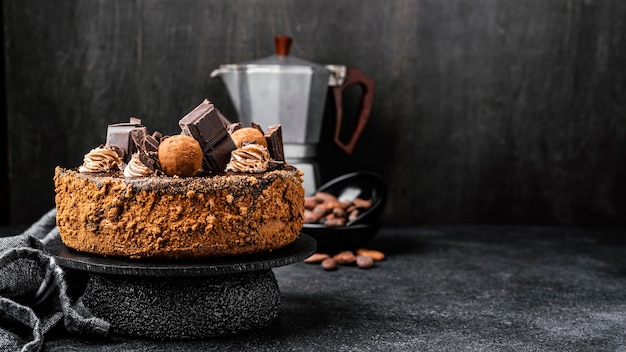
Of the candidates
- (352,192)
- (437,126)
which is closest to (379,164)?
(437,126)

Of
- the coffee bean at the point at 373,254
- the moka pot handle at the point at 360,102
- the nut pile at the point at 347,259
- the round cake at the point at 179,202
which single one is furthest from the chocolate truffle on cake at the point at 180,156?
the moka pot handle at the point at 360,102

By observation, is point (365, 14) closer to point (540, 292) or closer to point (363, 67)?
point (363, 67)

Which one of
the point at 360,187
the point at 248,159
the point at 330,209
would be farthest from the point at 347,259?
the point at 248,159

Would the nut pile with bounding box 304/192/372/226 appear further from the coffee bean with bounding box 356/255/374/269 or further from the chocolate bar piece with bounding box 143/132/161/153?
the chocolate bar piece with bounding box 143/132/161/153

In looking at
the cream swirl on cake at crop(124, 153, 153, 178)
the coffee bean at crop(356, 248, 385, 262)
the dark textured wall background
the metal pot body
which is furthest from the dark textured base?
the dark textured wall background

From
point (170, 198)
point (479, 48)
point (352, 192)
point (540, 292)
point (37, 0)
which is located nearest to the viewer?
point (170, 198)

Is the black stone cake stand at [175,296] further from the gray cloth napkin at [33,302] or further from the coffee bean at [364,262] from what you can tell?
the coffee bean at [364,262]

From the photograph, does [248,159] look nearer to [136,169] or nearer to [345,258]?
[136,169]
